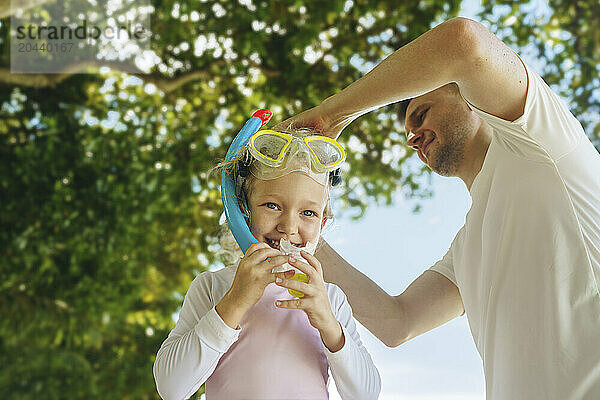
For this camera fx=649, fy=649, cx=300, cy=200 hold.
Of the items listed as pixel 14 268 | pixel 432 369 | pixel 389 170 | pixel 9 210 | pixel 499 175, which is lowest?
pixel 432 369

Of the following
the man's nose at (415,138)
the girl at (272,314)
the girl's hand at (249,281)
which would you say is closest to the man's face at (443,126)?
the man's nose at (415,138)

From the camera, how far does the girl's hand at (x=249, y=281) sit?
1.09m

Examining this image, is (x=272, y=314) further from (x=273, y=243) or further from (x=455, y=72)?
(x=455, y=72)

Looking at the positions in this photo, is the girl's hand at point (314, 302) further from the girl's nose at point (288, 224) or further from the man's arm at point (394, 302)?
the man's arm at point (394, 302)

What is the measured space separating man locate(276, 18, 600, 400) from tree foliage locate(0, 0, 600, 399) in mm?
1694

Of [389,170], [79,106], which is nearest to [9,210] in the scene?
[79,106]

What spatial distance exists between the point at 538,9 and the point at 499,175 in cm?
199

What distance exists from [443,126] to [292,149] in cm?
58

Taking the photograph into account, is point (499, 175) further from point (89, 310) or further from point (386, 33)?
point (89, 310)

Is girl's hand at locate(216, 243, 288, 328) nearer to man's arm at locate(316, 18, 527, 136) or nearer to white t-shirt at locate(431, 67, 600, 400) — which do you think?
man's arm at locate(316, 18, 527, 136)

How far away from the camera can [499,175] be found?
1.42 meters

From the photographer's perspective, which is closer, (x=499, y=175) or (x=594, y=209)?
(x=594, y=209)

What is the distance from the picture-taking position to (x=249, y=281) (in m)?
1.09

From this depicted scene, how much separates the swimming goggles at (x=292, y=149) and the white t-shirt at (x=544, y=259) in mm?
303
